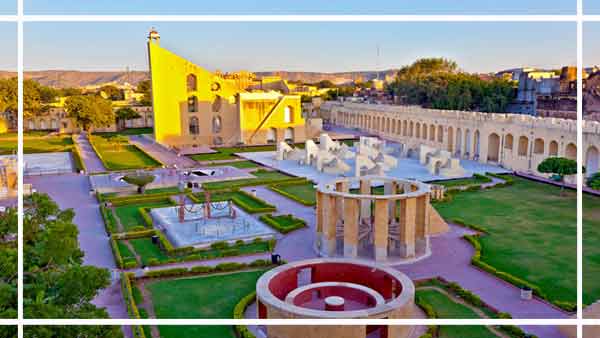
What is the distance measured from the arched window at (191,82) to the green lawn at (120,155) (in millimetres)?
8945

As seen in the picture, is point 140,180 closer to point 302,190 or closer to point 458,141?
point 302,190

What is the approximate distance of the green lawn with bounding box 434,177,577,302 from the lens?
18641 millimetres

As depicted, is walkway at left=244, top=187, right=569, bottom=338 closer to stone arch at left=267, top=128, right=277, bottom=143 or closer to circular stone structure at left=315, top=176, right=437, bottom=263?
circular stone structure at left=315, top=176, right=437, bottom=263

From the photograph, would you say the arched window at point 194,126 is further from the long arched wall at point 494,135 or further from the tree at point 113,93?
the tree at point 113,93

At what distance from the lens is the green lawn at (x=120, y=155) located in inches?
1633

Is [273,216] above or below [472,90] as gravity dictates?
below

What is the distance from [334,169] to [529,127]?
1494 cm

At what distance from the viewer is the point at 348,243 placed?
66.2 feet

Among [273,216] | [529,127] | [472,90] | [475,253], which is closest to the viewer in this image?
[475,253]

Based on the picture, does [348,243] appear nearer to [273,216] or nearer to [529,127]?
[273,216]

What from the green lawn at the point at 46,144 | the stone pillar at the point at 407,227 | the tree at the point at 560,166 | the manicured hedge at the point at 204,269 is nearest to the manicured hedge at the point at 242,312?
the manicured hedge at the point at 204,269

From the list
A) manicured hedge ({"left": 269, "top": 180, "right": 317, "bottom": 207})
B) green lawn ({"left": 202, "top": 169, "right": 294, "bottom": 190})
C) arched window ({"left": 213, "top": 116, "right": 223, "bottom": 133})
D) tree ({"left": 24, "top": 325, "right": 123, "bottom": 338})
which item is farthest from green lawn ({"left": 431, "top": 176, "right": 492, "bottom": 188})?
arched window ({"left": 213, "top": 116, "right": 223, "bottom": 133})

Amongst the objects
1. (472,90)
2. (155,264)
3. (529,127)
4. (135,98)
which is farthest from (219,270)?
(135,98)

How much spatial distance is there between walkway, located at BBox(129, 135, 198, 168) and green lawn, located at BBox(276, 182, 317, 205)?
1101cm
